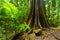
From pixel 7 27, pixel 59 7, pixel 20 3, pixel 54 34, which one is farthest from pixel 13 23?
pixel 59 7

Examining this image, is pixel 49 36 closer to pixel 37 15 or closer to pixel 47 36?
pixel 47 36

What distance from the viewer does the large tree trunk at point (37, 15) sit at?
710 cm

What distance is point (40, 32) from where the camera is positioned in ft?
21.4

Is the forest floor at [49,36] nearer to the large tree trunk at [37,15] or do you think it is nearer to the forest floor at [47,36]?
the forest floor at [47,36]

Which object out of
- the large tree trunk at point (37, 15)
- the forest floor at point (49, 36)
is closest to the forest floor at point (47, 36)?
the forest floor at point (49, 36)

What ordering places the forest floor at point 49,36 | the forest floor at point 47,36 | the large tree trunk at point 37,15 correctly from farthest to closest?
the large tree trunk at point 37,15 → the forest floor at point 49,36 → the forest floor at point 47,36

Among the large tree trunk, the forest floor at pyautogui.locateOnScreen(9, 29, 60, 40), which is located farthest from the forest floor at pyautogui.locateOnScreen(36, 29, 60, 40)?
the large tree trunk

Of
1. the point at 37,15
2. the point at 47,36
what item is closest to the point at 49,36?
the point at 47,36

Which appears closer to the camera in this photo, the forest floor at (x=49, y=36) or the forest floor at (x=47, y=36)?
the forest floor at (x=47, y=36)

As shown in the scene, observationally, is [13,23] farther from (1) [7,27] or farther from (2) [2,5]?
(2) [2,5]

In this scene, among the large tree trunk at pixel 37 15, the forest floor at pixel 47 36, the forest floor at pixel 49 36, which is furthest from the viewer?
the large tree trunk at pixel 37 15

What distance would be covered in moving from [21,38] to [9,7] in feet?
5.46

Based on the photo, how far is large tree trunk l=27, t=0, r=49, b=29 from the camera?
710 centimetres

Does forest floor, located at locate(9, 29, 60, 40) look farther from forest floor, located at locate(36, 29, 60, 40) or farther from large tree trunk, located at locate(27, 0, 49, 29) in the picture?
large tree trunk, located at locate(27, 0, 49, 29)
